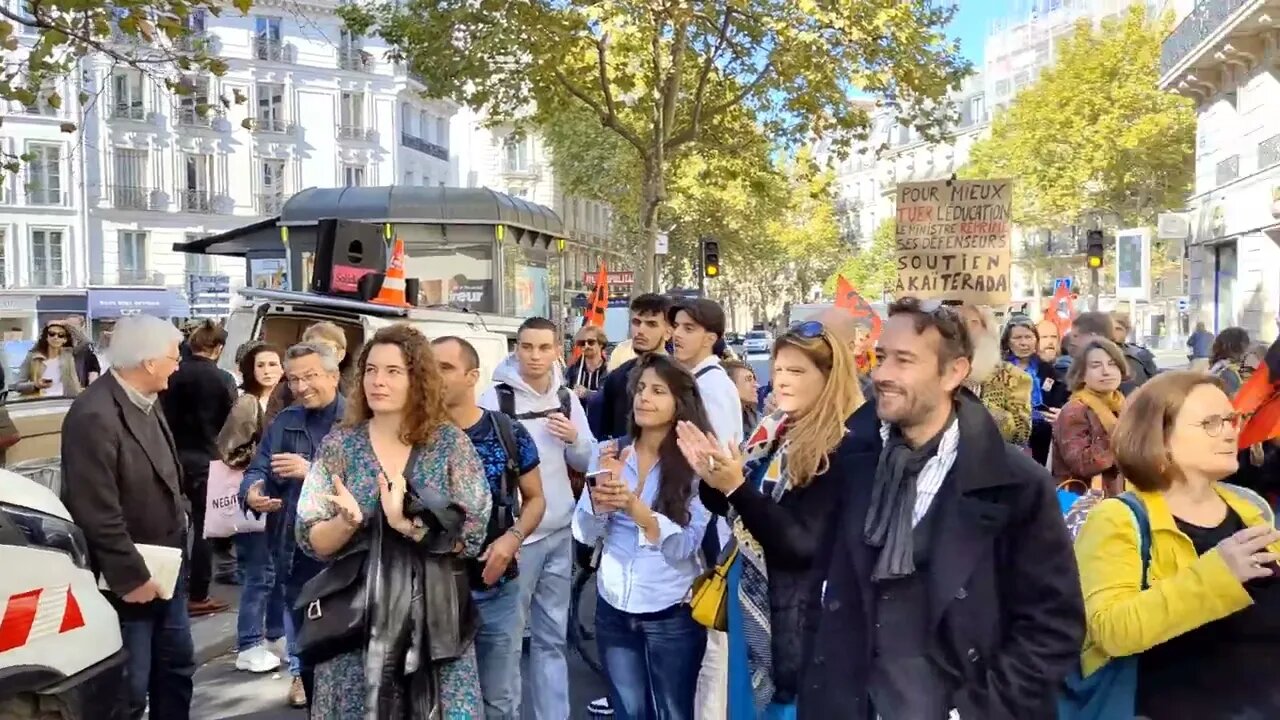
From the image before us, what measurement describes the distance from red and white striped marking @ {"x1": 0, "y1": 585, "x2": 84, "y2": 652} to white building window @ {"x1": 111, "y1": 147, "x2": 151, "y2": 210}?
149 feet

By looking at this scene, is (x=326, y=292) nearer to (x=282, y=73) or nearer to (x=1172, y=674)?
(x=1172, y=674)

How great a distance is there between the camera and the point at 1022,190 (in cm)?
5006

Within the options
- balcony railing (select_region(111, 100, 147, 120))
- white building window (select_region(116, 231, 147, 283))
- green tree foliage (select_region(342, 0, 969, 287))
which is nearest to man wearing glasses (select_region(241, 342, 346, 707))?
green tree foliage (select_region(342, 0, 969, 287))

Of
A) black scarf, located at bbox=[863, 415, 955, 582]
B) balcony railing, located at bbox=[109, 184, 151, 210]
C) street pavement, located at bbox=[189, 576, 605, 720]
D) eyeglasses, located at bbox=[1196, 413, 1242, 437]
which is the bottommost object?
street pavement, located at bbox=[189, 576, 605, 720]

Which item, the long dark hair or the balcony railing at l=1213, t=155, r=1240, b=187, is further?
the balcony railing at l=1213, t=155, r=1240, b=187

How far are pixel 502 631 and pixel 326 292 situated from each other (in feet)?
20.8

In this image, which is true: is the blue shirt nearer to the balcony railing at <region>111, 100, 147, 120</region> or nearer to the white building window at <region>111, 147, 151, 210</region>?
the white building window at <region>111, 147, 151, 210</region>

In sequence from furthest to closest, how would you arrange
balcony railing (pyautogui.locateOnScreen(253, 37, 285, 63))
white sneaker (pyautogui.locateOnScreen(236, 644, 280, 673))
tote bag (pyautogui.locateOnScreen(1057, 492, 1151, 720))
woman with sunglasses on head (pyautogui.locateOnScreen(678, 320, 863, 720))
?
balcony railing (pyautogui.locateOnScreen(253, 37, 285, 63))
white sneaker (pyautogui.locateOnScreen(236, 644, 280, 673))
woman with sunglasses on head (pyautogui.locateOnScreen(678, 320, 863, 720))
tote bag (pyautogui.locateOnScreen(1057, 492, 1151, 720))

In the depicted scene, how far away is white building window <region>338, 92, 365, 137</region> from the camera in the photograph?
167 ft

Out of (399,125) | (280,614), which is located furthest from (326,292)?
(399,125)

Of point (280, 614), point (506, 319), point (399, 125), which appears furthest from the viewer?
point (399, 125)

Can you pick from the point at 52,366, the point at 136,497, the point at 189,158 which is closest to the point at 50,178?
the point at 189,158

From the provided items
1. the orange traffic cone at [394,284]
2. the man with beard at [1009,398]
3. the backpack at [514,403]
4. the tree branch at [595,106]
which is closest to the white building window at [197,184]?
the tree branch at [595,106]

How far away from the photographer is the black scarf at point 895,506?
2.80 m
